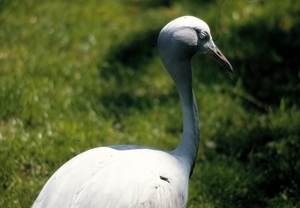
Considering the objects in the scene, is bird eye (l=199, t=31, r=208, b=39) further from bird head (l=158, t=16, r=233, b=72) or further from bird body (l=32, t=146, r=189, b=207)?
bird body (l=32, t=146, r=189, b=207)

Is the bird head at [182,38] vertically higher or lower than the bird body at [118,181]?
higher

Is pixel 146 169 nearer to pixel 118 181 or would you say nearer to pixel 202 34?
pixel 118 181

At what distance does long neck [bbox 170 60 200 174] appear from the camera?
3521 millimetres

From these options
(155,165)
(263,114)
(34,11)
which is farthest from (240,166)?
(34,11)

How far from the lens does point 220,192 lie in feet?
13.3

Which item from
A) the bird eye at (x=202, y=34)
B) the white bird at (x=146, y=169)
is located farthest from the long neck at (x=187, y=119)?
the bird eye at (x=202, y=34)

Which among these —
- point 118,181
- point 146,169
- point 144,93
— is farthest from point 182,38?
point 144,93

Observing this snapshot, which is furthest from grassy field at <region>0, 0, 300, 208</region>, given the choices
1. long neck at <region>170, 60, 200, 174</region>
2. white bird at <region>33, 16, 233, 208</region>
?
white bird at <region>33, 16, 233, 208</region>

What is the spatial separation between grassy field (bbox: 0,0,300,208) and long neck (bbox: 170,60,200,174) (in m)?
0.55

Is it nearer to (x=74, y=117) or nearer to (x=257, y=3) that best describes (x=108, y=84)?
(x=74, y=117)

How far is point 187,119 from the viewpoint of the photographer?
11.7 ft

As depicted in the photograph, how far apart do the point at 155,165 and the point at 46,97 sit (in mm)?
1832

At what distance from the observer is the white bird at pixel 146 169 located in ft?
9.91

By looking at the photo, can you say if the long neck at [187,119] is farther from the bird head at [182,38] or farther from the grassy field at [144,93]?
the grassy field at [144,93]
